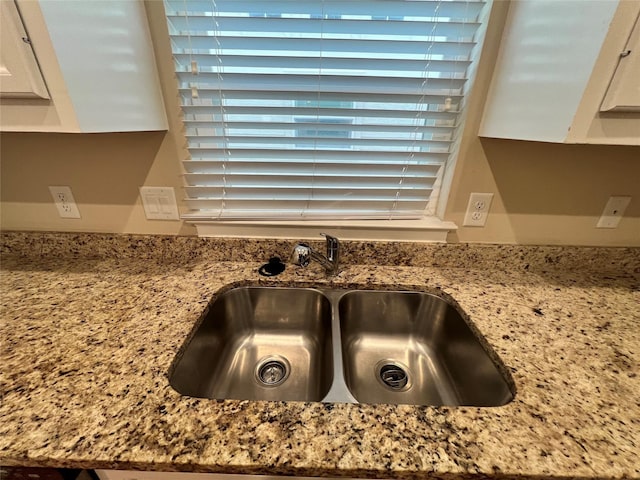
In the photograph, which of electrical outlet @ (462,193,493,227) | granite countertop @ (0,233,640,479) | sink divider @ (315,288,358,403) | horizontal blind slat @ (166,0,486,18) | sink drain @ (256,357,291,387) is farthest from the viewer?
electrical outlet @ (462,193,493,227)

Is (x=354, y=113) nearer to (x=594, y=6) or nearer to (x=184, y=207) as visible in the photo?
(x=594, y=6)

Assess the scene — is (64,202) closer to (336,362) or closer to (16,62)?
(16,62)

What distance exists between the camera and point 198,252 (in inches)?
42.4

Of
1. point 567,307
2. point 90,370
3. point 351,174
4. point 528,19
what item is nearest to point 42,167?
point 90,370

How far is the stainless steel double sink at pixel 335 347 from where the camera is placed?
0.83 metres

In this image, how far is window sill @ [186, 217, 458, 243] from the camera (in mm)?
1033

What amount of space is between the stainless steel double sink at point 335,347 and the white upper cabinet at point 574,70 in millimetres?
552

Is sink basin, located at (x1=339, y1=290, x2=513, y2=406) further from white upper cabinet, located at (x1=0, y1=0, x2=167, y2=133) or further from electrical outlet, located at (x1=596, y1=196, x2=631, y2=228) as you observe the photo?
white upper cabinet, located at (x1=0, y1=0, x2=167, y2=133)

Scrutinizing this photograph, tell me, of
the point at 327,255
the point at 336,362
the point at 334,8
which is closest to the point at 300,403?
the point at 336,362

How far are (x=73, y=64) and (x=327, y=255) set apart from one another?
0.80 metres

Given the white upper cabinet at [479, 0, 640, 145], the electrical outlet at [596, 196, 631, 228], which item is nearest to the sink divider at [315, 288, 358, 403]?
the white upper cabinet at [479, 0, 640, 145]

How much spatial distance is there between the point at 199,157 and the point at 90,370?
0.66 meters

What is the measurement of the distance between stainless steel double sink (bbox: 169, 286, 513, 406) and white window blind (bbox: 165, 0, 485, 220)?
31 centimetres

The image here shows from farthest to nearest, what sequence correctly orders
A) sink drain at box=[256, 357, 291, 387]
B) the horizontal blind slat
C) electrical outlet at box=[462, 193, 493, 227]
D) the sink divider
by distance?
electrical outlet at box=[462, 193, 493, 227]
sink drain at box=[256, 357, 291, 387]
the horizontal blind slat
the sink divider
